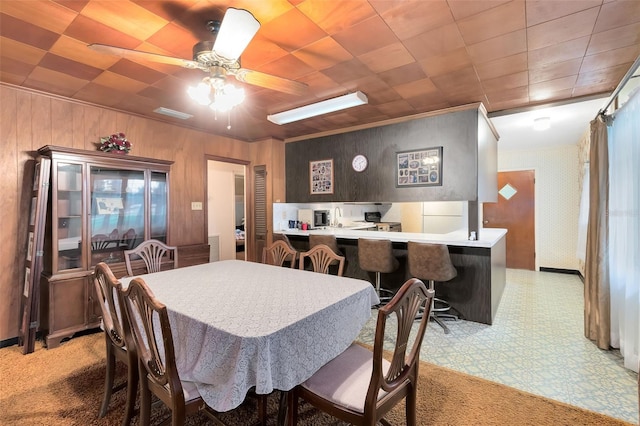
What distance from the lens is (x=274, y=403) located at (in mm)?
1974

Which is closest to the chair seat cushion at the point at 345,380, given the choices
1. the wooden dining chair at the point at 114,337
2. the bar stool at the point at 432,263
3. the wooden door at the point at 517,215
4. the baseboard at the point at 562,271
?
the wooden dining chair at the point at 114,337

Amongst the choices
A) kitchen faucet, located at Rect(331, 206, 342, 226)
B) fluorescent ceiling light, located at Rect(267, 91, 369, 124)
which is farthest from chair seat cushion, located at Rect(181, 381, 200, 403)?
kitchen faucet, located at Rect(331, 206, 342, 226)

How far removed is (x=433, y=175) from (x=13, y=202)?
4333mm

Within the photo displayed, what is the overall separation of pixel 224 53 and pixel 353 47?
986 millimetres

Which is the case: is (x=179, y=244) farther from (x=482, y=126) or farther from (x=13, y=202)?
(x=482, y=126)

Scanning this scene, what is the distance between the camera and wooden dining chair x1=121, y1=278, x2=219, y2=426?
1227 millimetres

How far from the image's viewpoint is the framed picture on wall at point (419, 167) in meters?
3.66

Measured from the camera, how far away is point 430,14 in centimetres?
183

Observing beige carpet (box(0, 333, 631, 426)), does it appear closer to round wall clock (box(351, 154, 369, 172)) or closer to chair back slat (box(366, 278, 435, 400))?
chair back slat (box(366, 278, 435, 400))

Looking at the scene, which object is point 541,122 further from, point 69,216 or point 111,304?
point 69,216

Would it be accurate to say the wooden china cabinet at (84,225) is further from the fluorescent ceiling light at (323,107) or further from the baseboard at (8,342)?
the fluorescent ceiling light at (323,107)

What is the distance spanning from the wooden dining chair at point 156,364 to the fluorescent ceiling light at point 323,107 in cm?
249

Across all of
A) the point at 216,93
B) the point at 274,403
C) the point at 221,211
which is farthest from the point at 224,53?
the point at 221,211

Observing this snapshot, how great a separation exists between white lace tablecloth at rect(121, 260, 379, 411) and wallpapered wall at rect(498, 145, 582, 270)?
17.1ft
